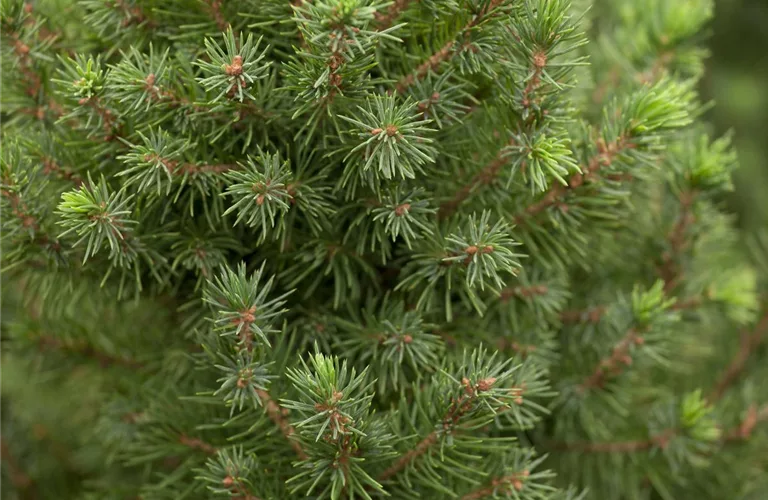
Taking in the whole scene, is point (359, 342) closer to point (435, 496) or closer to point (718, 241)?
point (435, 496)

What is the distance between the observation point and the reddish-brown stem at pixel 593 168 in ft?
2.33

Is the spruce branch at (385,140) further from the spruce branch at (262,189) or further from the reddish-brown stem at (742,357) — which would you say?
the reddish-brown stem at (742,357)

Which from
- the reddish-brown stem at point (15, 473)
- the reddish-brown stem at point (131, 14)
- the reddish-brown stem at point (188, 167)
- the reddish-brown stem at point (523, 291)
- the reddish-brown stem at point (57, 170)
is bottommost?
the reddish-brown stem at point (15, 473)

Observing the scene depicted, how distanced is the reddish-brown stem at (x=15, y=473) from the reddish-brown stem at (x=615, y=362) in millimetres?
693

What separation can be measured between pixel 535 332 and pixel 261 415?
283 millimetres

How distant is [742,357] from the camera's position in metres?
1.02

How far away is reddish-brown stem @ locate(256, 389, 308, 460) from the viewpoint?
2.16 feet

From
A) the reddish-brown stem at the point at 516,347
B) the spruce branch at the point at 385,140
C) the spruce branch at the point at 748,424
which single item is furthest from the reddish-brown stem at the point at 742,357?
the spruce branch at the point at 385,140

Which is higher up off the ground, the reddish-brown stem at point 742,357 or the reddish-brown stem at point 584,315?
the reddish-brown stem at point 584,315

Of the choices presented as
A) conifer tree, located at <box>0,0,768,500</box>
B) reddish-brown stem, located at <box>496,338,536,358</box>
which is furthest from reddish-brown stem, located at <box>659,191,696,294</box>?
reddish-brown stem, located at <box>496,338,536,358</box>

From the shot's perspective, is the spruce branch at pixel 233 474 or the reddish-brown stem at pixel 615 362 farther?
the reddish-brown stem at pixel 615 362

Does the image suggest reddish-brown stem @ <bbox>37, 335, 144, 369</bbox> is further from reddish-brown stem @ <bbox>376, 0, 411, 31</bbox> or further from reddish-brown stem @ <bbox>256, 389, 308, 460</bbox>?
reddish-brown stem @ <bbox>376, 0, 411, 31</bbox>

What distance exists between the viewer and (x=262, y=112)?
0.66 metres

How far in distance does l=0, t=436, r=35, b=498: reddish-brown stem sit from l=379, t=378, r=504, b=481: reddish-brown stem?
0.55m
